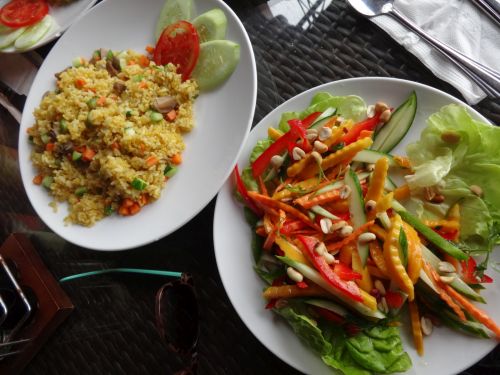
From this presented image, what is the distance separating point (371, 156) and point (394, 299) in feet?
1.62

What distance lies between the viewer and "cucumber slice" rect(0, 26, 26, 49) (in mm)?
2047

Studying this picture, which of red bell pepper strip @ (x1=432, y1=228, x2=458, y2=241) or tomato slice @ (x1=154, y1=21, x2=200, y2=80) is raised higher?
red bell pepper strip @ (x1=432, y1=228, x2=458, y2=241)

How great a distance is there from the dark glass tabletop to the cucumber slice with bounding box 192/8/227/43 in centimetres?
28

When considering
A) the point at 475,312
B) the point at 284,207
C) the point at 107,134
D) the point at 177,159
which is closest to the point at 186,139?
the point at 177,159

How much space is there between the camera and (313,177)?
63.6 inches

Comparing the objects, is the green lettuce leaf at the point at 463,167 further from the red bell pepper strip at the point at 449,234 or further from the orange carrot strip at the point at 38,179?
the orange carrot strip at the point at 38,179

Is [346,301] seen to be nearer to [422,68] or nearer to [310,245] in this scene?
[310,245]

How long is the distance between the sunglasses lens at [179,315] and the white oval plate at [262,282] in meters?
0.25

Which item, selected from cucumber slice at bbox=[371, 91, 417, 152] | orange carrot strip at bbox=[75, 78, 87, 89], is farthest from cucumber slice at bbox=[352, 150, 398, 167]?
orange carrot strip at bbox=[75, 78, 87, 89]

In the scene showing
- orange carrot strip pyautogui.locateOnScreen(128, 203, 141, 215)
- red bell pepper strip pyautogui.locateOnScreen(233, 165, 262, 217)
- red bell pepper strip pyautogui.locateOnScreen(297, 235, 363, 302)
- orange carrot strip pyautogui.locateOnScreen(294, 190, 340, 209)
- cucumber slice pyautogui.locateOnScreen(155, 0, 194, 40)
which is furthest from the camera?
cucumber slice pyautogui.locateOnScreen(155, 0, 194, 40)

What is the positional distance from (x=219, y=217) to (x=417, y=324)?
775 millimetres

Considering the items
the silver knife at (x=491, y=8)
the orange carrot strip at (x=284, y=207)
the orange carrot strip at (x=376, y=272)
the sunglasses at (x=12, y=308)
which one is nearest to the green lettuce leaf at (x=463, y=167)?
the orange carrot strip at (x=376, y=272)

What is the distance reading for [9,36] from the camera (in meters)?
2.06

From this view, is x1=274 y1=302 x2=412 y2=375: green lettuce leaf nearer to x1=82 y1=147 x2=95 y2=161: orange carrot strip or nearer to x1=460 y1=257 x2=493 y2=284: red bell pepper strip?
x1=460 y1=257 x2=493 y2=284: red bell pepper strip
